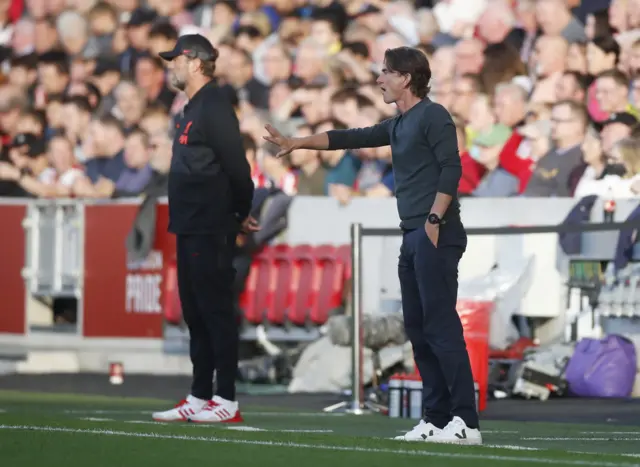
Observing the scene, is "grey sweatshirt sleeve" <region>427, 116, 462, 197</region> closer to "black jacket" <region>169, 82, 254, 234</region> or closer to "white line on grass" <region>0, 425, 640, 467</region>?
"white line on grass" <region>0, 425, 640, 467</region>

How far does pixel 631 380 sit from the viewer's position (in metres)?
11.6

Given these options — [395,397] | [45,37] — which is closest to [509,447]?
[395,397]

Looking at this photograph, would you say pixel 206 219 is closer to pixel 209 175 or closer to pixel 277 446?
pixel 209 175

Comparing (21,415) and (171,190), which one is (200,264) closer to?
(171,190)

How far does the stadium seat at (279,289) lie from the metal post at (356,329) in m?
2.68

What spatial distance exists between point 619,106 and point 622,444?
6388 mm

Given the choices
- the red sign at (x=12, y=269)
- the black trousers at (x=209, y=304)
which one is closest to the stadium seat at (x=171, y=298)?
the red sign at (x=12, y=269)

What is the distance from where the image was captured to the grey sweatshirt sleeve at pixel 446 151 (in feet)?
24.2

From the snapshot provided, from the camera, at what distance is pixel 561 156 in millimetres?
13602

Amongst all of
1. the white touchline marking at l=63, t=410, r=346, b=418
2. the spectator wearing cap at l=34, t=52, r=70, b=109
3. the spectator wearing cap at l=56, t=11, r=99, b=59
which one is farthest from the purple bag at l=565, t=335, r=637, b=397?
the spectator wearing cap at l=56, t=11, r=99, b=59

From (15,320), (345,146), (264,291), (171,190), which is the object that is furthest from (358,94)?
(345,146)

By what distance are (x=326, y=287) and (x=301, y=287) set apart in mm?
300

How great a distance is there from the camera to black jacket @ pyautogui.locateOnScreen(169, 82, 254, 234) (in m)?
9.01

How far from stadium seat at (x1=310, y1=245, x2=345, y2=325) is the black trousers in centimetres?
462
